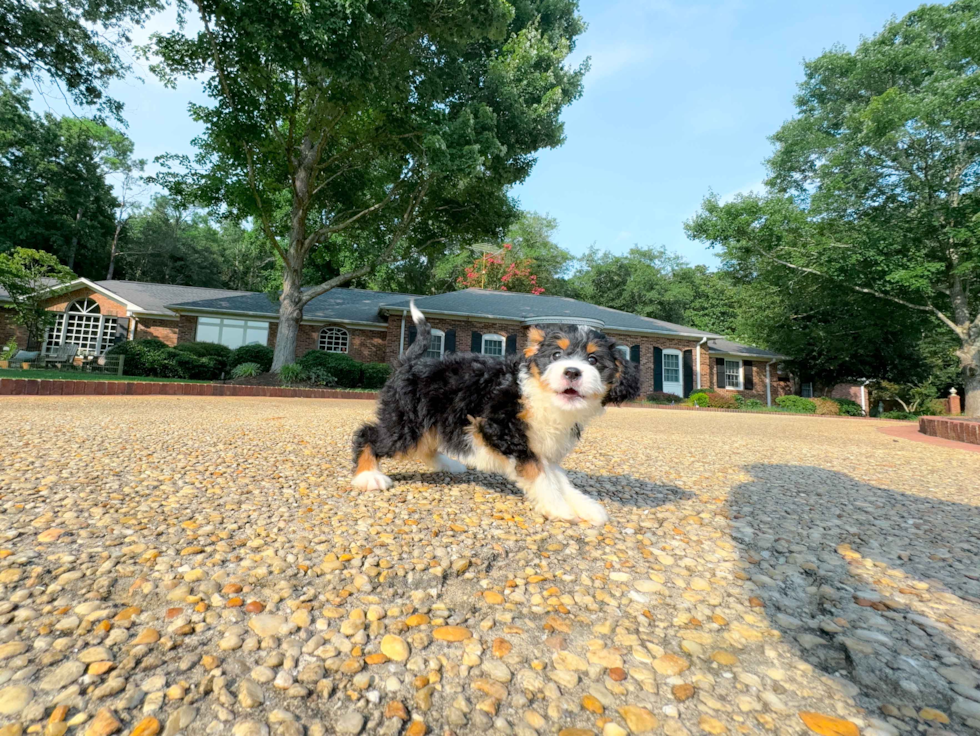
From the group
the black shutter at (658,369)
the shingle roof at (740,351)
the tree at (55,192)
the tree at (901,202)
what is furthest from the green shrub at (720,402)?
the tree at (55,192)

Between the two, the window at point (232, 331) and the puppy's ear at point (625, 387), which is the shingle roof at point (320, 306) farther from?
the puppy's ear at point (625, 387)

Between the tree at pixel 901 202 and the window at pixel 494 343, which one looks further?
the window at pixel 494 343

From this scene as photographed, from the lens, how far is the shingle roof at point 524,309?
21359mm

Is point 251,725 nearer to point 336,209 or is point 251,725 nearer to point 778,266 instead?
point 336,209

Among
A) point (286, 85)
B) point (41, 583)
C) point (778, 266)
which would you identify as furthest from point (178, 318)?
point (778, 266)

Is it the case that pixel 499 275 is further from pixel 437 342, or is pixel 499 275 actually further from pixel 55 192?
pixel 55 192

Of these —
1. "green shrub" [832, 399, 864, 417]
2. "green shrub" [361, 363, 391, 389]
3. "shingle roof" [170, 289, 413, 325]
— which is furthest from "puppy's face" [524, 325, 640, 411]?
"green shrub" [832, 399, 864, 417]

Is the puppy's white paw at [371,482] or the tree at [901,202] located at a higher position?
the tree at [901,202]

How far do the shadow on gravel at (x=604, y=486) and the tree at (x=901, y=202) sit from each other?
64.7 ft

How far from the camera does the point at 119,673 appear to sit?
3.68 feet

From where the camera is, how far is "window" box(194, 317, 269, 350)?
2075 cm

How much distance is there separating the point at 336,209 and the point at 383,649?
64.4 ft

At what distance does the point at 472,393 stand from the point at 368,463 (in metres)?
0.89

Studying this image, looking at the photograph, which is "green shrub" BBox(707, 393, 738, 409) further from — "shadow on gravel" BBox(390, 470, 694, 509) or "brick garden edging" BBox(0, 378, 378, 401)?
"shadow on gravel" BBox(390, 470, 694, 509)
